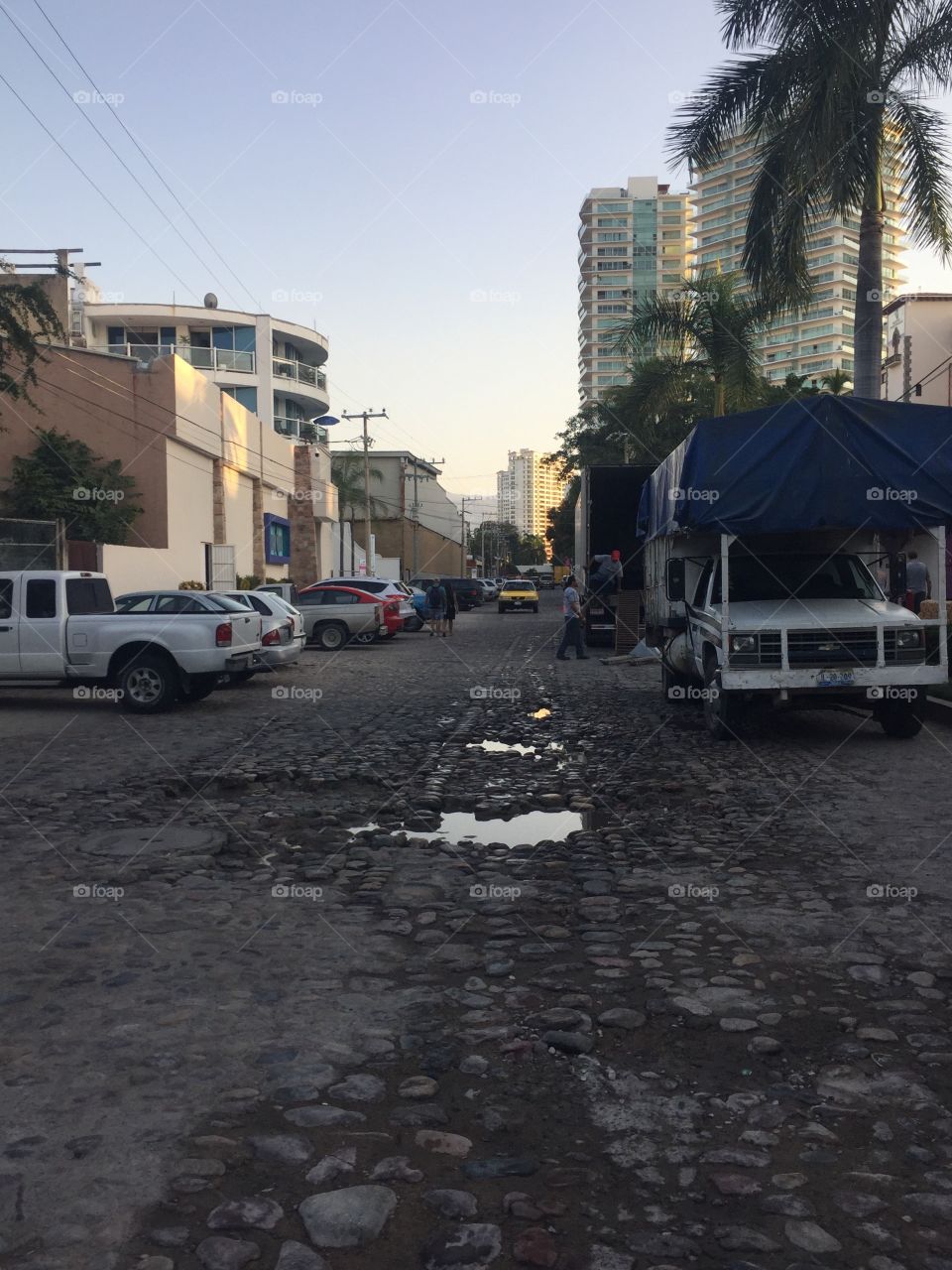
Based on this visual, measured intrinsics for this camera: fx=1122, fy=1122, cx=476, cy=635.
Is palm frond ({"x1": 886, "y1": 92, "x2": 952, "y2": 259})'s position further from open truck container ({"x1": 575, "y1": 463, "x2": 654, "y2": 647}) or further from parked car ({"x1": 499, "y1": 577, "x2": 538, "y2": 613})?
parked car ({"x1": 499, "y1": 577, "x2": 538, "y2": 613})

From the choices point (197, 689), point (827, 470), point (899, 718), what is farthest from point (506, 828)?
point (197, 689)

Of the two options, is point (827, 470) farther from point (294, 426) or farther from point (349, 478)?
point (349, 478)

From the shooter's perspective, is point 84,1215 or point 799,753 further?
point 799,753

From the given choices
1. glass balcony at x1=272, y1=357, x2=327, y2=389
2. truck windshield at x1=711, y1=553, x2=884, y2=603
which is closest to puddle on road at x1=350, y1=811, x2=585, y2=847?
truck windshield at x1=711, y1=553, x2=884, y2=603

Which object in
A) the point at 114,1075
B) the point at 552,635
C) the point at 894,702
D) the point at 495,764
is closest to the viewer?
the point at 114,1075

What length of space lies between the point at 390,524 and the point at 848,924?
86.9m

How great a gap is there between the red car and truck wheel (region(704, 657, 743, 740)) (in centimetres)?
1733

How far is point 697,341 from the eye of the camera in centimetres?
3105

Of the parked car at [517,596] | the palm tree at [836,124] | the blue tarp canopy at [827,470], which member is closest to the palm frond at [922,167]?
the palm tree at [836,124]

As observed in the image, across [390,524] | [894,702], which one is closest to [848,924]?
[894,702]

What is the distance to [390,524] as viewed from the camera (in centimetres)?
9138

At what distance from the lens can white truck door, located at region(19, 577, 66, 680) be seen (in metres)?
15.0

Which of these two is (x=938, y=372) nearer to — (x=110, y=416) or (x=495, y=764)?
(x=110, y=416)

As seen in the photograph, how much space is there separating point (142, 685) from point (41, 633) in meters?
1.53
